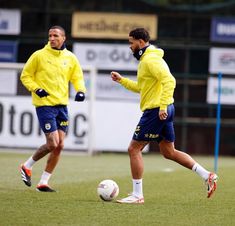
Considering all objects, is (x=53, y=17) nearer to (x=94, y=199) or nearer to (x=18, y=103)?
(x=18, y=103)

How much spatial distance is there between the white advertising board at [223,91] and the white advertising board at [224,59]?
0.29m

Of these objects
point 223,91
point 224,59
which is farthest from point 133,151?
point 224,59

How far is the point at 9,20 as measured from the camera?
24625 millimetres

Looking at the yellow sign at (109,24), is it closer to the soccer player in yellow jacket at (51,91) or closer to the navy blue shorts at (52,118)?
the soccer player in yellow jacket at (51,91)

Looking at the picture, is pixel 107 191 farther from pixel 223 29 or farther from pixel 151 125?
pixel 223 29

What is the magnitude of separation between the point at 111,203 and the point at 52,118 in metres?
1.99

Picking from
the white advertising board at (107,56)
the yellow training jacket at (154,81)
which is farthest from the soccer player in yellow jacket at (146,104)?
the white advertising board at (107,56)

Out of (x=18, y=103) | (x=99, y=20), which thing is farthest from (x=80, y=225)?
(x=99, y=20)

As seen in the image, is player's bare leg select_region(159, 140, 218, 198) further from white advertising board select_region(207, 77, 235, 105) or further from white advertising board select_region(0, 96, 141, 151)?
white advertising board select_region(207, 77, 235, 105)

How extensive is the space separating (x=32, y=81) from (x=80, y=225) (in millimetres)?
4173

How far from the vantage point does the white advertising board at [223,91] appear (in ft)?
80.5

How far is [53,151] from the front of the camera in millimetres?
12422

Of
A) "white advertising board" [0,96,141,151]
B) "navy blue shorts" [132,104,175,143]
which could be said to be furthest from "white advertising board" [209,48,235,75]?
"navy blue shorts" [132,104,175,143]

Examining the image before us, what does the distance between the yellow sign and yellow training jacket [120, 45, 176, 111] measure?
1339 cm
